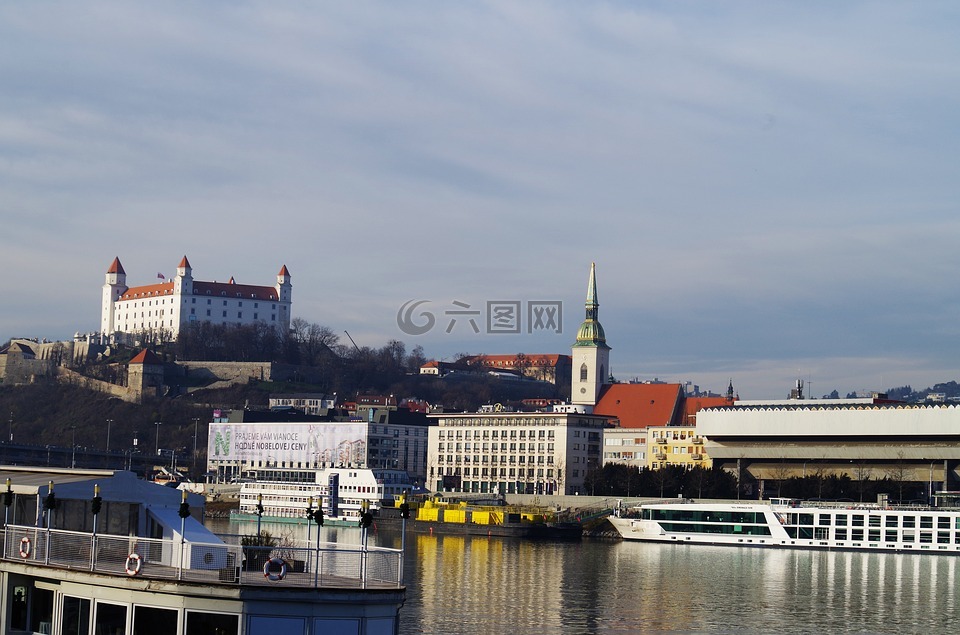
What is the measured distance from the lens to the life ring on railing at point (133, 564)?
24188 mm

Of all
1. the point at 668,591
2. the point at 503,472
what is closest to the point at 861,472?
the point at 503,472

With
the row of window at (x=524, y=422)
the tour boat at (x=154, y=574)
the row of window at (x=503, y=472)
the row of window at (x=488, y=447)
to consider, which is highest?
the row of window at (x=524, y=422)

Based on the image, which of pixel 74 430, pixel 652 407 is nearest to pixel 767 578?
pixel 652 407

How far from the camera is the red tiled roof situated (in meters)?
167

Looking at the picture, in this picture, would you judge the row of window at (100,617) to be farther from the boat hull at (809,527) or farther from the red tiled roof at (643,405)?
the red tiled roof at (643,405)

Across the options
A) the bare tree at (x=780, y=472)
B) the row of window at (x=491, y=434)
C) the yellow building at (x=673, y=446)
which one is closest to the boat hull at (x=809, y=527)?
the bare tree at (x=780, y=472)

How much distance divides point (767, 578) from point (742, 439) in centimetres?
7093

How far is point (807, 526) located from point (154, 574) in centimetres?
8046

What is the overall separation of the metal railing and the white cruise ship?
7606 cm

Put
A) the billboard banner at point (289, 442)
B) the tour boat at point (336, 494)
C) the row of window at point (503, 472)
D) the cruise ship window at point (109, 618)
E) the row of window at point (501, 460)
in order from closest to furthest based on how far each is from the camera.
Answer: the cruise ship window at point (109, 618)
the tour boat at point (336, 494)
the row of window at point (503, 472)
the row of window at point (501, 460)
the billboard banner at point (289, 442)

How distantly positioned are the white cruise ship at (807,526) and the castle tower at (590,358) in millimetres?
72680

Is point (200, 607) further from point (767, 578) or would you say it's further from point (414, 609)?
point (767, 578)

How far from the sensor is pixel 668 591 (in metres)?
60.8

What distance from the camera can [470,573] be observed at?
6719 centimetres
